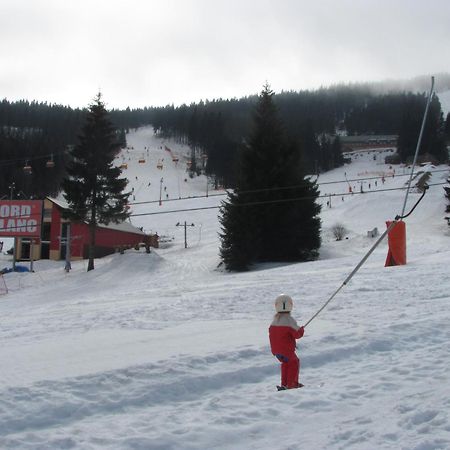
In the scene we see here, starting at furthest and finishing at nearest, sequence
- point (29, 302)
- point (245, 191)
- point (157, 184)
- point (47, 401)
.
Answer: point (157, 184), point (245, 191), point (29, 302), point (47, 401)

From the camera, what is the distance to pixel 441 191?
69562 millimetres

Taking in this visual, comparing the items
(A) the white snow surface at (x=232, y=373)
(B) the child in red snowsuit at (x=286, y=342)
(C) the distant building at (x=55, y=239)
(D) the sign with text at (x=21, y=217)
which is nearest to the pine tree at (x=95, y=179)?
(D) the sign with text at (x=21, y=217)

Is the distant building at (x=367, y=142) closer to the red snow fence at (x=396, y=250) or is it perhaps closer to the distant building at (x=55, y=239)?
the distant building at (x=55, y=239)

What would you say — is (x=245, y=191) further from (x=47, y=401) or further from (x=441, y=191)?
(x=441, y=191)

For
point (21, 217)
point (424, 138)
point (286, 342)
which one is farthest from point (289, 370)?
point (424, 138)

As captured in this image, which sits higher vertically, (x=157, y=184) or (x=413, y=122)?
(x=413, y=122)

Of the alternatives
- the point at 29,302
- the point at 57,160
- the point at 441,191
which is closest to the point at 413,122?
the point at 441,191

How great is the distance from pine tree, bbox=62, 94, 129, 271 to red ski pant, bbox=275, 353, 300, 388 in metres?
28.6

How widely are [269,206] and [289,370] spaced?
2299 cm

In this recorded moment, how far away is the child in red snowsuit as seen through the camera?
267 inches

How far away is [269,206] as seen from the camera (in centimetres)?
2955

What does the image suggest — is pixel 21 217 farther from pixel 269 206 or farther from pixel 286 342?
pixel 286 342

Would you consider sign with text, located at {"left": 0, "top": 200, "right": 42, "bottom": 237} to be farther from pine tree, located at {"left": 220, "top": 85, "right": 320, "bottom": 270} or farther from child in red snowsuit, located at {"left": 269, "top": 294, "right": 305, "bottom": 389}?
child in red snowsuit, located at {"left": 269, "top": 294, "right": 305, "bottom": 389}

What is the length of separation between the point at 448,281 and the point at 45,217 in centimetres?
3697
